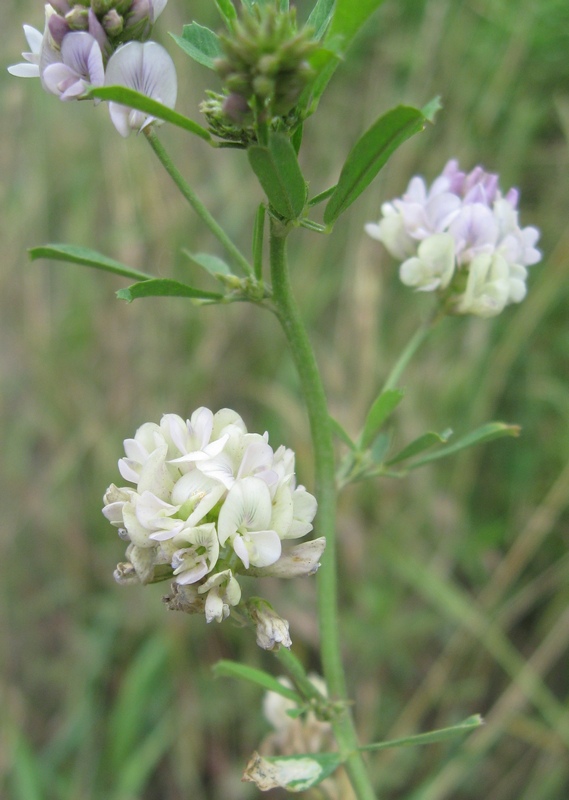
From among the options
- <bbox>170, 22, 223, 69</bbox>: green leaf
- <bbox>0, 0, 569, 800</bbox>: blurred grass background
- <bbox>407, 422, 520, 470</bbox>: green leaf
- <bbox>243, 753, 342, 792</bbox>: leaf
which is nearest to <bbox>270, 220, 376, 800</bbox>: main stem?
<bbox>243, 753, 342, 792</bbox>: leaf

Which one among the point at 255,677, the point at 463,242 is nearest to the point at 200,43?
the point at 463,242

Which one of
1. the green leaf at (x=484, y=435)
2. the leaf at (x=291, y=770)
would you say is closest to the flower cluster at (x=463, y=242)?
the green leaf at (x=484, y=435)

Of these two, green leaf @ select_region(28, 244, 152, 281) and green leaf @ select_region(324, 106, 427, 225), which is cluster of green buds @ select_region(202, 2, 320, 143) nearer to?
green leaf @ select_region(324, 106, 427, 225)

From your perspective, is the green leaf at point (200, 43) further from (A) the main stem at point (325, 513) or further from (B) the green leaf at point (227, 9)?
(A) the main stem at point (325, 513)

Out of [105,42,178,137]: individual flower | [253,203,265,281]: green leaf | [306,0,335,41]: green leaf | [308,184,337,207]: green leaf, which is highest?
[306,0,335,41]: green leaf

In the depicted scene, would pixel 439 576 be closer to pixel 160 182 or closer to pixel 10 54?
pixel 160 182

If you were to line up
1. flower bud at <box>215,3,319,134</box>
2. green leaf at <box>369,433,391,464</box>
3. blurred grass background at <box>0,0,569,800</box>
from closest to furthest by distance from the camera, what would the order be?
flower bud at <box>215,3,319,134</box> < green leaf at <box>369,433,391,464</box> < blurred grass background at <box>0,0,569,800</box>

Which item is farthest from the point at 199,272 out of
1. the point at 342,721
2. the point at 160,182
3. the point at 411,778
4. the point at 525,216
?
the point at 342,721
